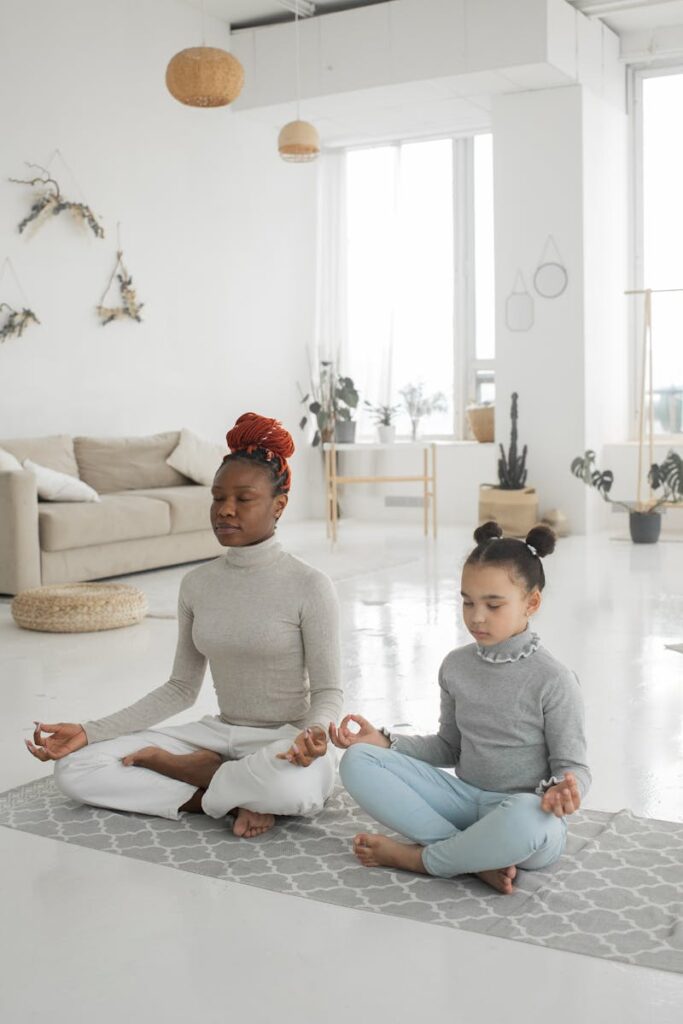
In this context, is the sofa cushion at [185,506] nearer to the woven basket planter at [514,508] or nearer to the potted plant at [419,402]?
the woven basket planter at [514,508]

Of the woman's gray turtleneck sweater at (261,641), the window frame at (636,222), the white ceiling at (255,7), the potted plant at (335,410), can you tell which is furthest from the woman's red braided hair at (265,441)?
the window frame at (636,222)

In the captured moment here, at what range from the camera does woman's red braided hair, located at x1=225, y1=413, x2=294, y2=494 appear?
2.59 m

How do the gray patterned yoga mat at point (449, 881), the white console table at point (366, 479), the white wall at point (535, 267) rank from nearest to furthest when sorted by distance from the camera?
the gray patterned yoga mat at point (449, 881) → the white console table at point (366, 479) → the white wall at point (535, 267)

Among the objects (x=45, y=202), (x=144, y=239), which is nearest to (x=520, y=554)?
(x=45, y=202)

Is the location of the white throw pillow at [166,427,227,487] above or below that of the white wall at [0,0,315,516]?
below

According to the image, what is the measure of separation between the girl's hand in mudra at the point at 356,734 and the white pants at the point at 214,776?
6.0 inches

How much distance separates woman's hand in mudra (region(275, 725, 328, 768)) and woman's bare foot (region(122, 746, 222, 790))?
0.30m

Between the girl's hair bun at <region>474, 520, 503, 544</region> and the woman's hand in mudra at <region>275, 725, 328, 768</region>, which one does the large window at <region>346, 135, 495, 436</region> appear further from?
the woman's hand in mudra at <region>275, 725, 328, 768</region>

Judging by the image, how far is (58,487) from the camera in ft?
20.3

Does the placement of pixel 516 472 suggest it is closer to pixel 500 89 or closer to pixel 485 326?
pixel 485 326

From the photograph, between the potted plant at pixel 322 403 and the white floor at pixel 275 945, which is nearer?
the white floor at pixel 275 945

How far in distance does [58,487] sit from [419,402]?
157 inches

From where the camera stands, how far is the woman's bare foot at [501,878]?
2160mm

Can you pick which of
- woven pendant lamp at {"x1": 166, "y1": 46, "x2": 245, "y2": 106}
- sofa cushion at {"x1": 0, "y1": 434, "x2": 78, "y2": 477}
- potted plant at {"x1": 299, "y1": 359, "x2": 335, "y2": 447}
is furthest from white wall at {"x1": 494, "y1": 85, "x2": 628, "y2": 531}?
sofa cushion at {"x1": 0, "y1": 434, "x2": 78, "y2": 477}
